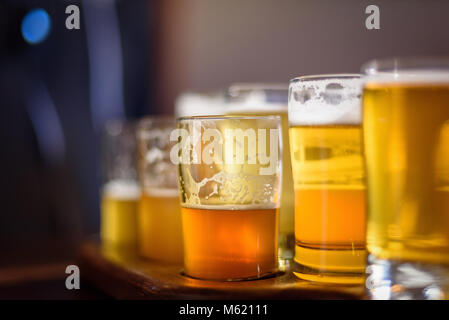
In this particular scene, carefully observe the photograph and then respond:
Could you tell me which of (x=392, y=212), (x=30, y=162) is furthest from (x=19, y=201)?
(x=392, y=212)

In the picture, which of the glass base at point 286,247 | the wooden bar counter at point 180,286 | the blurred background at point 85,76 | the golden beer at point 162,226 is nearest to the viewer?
the wooden bar counter at point 180,286

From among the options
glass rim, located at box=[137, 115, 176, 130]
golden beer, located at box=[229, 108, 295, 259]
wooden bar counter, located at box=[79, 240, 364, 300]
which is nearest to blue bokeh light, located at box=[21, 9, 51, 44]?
glass rim, located at box=[137, 115, 176, 130]

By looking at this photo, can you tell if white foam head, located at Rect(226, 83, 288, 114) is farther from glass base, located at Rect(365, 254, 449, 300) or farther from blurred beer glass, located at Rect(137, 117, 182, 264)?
glass base, located at Rect(365, 254, 449, 300)

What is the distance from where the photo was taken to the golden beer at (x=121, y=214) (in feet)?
3.70

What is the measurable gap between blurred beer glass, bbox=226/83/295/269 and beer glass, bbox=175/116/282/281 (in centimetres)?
9

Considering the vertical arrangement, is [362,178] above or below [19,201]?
above

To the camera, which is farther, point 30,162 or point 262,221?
point 30,162

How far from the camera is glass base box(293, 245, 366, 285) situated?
27.9 inches

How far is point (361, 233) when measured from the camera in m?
0.71

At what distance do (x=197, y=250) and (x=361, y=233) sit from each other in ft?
0.66

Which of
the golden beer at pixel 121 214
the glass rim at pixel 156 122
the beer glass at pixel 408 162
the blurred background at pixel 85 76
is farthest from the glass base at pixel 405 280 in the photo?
the blurred background at pixel 85 76

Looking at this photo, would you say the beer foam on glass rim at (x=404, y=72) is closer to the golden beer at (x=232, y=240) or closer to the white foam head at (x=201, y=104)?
the golden beer at (x=232, y=240)
